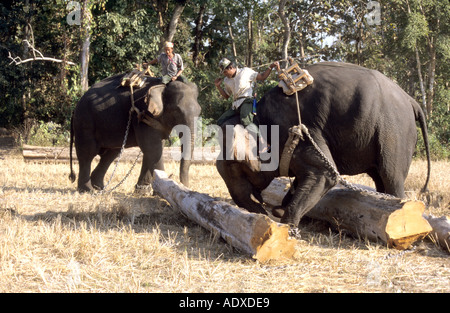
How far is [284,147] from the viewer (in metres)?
5.78

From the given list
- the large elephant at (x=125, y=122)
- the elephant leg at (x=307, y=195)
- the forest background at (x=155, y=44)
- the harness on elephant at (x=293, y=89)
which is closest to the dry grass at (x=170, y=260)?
the elephant leg at (x=307, y=195)

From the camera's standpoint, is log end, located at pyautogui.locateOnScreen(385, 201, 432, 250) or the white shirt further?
the white shirt

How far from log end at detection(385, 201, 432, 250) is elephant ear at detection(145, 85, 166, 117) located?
16.3 ft

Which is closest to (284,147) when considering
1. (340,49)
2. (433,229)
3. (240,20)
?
(433,229)

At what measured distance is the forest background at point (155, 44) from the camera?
717 inches

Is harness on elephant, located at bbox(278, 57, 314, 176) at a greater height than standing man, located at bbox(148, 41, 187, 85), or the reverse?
standing man, located at bbox(148, 41, 187, 85)

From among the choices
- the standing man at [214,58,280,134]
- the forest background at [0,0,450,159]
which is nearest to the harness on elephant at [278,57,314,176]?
the standing man at [214,58,280,134]

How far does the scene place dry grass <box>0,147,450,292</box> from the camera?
4.07 meters

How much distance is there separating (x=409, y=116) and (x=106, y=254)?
12.1 feet

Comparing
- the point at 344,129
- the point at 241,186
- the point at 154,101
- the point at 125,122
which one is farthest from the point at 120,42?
the point at 344,129

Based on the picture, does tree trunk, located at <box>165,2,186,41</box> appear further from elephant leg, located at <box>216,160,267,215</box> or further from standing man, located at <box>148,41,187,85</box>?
elephant leg, located at <box>216,160,267,215</box>

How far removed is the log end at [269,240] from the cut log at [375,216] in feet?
3.59

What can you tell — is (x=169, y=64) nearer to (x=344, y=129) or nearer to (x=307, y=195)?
(x=344, y=129)

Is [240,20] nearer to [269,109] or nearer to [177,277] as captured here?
[269,109]
